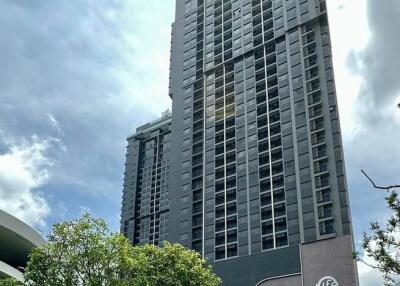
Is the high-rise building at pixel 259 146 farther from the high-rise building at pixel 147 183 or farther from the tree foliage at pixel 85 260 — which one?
the tree foliage at pixel 85 260

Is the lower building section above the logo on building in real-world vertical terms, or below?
above

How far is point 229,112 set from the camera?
98250 millimetres

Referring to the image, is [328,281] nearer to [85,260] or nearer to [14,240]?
[14,240]

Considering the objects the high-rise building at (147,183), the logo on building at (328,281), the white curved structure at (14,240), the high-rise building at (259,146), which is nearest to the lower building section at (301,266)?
the logo on building at (328,281)

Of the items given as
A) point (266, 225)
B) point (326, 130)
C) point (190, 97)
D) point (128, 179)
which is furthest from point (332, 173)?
point (128, 179)

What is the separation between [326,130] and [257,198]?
51.8 feet

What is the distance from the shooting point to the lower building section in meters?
64.9

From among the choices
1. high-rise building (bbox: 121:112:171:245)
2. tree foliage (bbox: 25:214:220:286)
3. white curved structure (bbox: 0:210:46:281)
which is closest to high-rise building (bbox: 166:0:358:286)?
high-rise building (bbox: 121:112:171:245)

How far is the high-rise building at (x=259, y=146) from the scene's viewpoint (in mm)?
76438

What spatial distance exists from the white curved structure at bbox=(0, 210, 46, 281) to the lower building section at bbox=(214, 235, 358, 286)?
910 inches

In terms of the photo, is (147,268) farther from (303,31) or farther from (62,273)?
(303,31)

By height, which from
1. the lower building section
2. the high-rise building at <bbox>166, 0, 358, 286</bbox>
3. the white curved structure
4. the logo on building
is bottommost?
the white curved structure

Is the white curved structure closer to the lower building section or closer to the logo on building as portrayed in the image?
the lower building section

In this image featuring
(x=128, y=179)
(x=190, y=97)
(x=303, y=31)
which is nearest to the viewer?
(x=303, y=31)
